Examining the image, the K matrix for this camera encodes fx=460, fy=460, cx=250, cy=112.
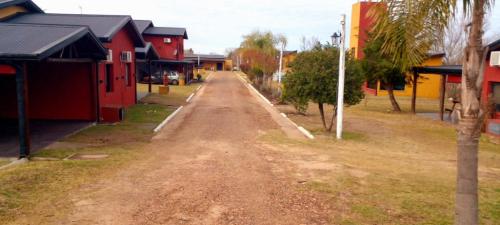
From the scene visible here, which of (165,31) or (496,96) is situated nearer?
(496,96)

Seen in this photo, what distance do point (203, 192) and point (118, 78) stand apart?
15.8m

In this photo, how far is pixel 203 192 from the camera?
7.92 meters

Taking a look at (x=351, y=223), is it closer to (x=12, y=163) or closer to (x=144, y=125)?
(x=12, y=163)

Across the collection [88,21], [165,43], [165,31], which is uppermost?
[165,31]

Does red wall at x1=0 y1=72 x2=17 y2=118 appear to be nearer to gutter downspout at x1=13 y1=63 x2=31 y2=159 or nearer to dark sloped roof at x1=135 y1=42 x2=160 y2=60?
gutter downspout at x1=13 y1=63 x2=31 y2=159

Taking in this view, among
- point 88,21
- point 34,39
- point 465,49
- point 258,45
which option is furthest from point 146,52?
point 258,45

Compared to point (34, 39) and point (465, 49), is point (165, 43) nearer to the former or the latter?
point (34, 39)

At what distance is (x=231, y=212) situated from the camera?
6918 mm

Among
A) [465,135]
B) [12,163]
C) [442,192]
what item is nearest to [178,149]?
[12,163]

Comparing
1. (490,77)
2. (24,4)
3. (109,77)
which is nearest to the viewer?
(490,77)

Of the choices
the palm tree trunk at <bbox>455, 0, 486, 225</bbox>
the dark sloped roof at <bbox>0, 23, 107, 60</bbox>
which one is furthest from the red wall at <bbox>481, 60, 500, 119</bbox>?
the palm tree trunk at <bbox>455, 0, 486, 225</bbox>

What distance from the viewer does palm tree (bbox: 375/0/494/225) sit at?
4680 millimetres

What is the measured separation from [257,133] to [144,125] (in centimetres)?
443

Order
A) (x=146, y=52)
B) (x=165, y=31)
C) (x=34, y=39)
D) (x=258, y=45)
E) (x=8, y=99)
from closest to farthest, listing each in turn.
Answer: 1. (x=34, y=39)
2. (x=8, y=99)
3. (x=146, y=52)
4. (x=165, y=31)
5. (x=258, y=45)
